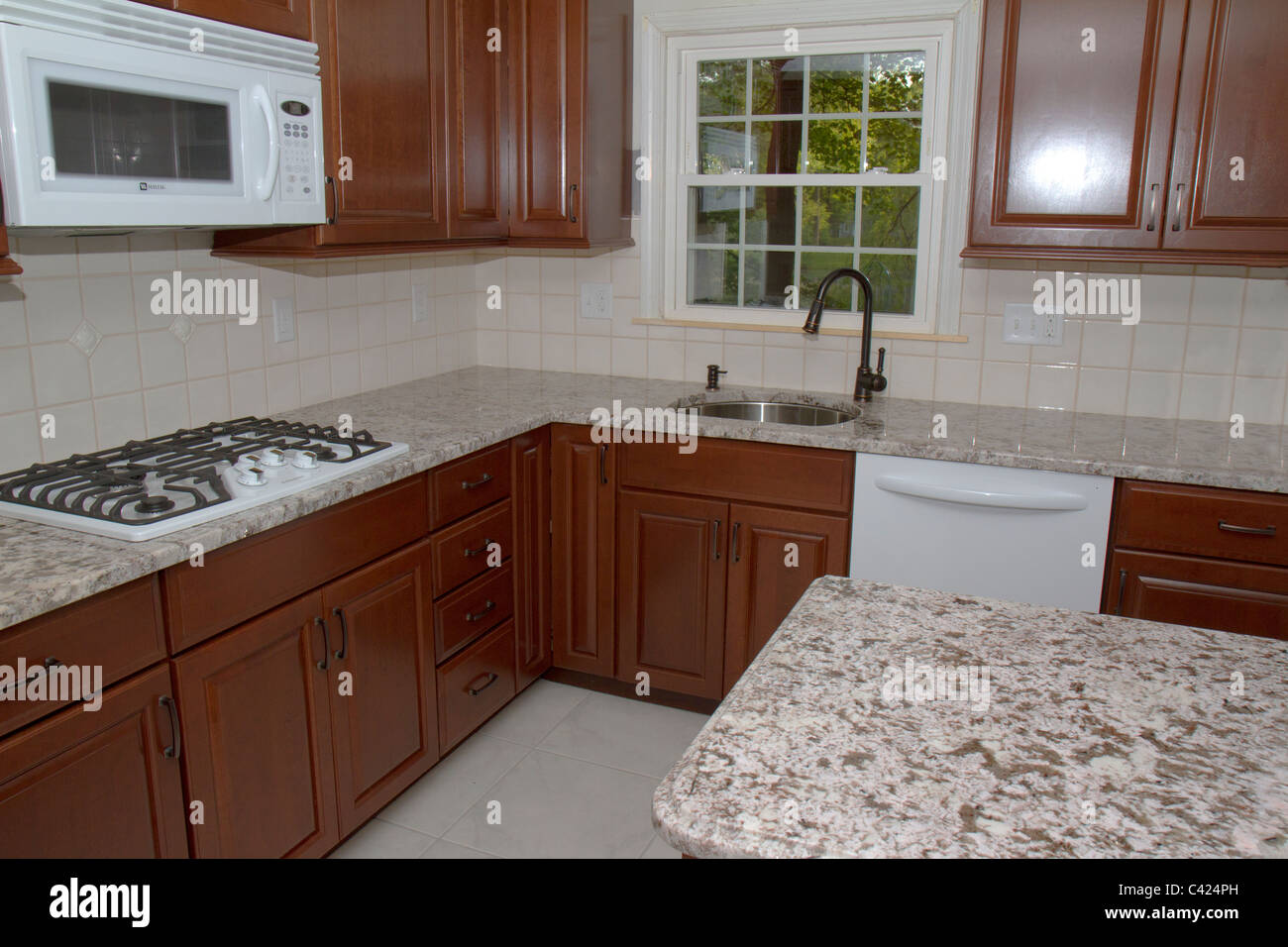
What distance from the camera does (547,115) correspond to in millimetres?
2916

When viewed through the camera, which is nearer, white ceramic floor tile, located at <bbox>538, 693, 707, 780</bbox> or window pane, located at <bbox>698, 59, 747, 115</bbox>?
white ceramic floor tile, located at <bbox>538, 693, 707, 780</bbox>

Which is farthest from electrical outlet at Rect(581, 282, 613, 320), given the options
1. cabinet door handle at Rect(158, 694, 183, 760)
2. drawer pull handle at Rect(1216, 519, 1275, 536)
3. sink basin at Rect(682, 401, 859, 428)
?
cabinet door handle at Rect(158, 694, 183, 760)

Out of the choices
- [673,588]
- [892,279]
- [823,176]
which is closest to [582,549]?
[673,588]

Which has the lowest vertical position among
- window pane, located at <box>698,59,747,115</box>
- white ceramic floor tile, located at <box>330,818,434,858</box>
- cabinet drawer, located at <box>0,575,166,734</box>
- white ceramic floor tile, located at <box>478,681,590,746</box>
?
white ceramic floor tile, located at <box>330,818,434,858</box>

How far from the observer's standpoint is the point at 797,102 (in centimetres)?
306

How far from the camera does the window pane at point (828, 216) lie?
3072 millimetres

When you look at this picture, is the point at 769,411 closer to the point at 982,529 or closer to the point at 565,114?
the point at 982,529

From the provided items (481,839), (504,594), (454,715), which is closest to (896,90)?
(504,594)

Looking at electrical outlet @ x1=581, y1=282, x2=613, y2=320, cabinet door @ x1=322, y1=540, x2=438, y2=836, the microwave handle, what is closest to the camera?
the microwave handle

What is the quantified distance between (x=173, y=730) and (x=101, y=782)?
15 cm

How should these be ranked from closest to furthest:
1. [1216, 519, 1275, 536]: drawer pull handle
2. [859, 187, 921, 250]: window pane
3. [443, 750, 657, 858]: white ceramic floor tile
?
[1216, 519, 1275, 536]: drawer pull handle < [443, 750, 657, 858]: white ceramic floor tile < [859, 187, 921, 250]: window pane

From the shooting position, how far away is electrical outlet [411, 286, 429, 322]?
3172mm

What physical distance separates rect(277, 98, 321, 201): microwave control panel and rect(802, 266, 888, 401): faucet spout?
55.4 inches

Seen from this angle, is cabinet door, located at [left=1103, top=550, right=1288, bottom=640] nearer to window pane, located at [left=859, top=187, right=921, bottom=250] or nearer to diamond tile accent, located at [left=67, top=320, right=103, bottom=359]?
window pane, located at [left=859, top=187, right=921, bottom=250]
